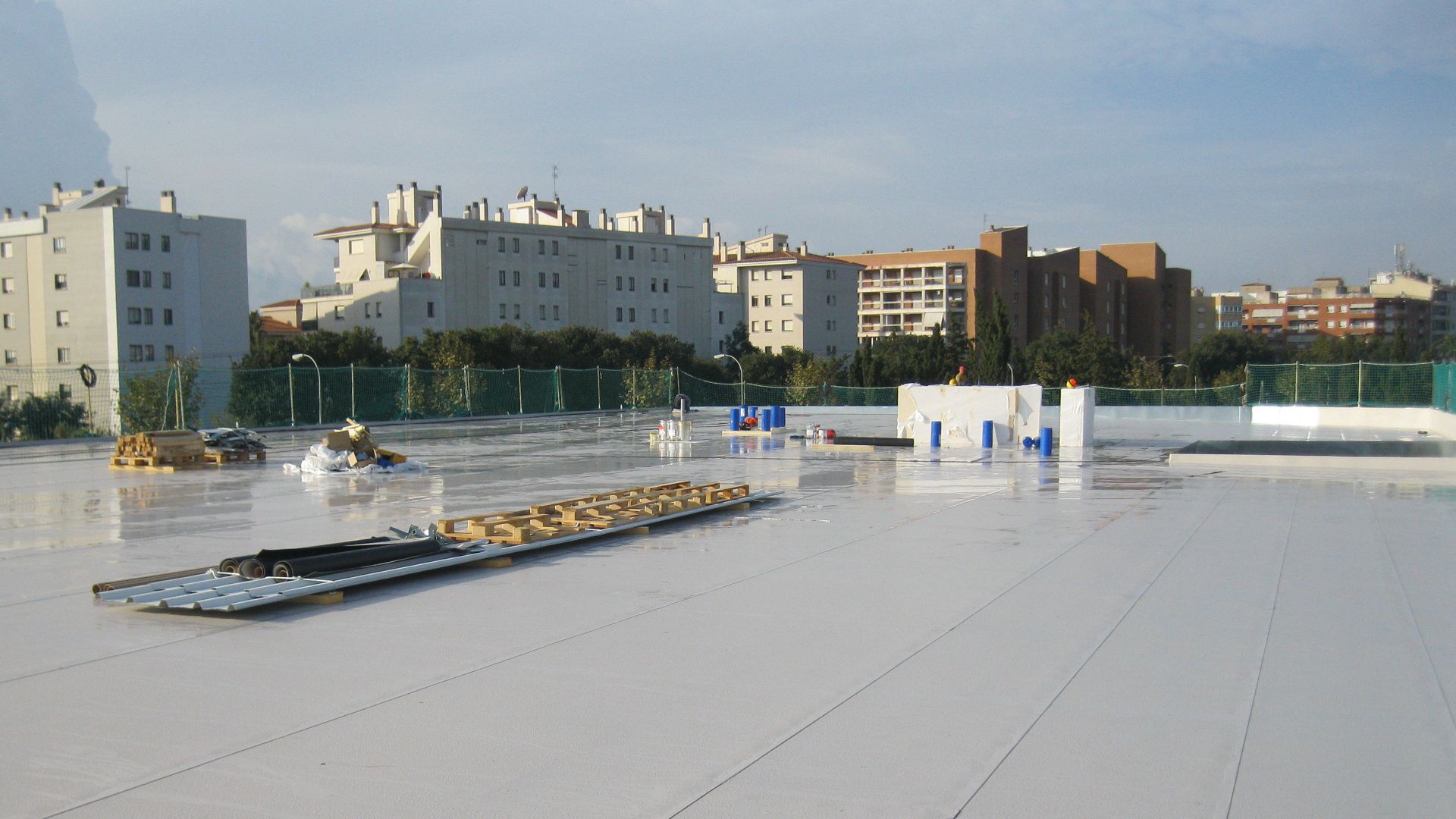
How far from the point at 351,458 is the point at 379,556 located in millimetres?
11258

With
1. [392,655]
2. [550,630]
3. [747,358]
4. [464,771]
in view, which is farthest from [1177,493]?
[747,358]

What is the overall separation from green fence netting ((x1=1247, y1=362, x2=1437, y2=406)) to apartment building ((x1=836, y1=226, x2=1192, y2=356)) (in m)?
69.7

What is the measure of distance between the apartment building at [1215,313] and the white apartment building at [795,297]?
239 ft

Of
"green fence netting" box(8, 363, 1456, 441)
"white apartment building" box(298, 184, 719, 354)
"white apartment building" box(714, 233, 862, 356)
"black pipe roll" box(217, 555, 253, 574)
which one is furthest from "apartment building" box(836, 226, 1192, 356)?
"black pipe roll" box(217, 555, 253, 574)

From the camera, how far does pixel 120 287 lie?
3024 inches

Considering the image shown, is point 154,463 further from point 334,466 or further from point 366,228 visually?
point 366,228

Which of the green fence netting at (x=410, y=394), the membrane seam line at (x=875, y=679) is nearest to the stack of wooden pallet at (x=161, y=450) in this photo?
the green fence netting at (x=410, y=394)

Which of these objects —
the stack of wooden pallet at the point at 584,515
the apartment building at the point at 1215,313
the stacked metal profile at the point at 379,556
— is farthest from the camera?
the apartment building at the point at 1215,313

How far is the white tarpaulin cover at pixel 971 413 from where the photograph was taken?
28250 mm

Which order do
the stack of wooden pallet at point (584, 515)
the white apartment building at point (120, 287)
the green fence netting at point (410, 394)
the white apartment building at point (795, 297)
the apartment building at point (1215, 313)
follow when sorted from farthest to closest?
the apartment building at point (1215, 313) < the white apartment building at point (795, 297) < the white apartment building at point (120, 287) < the green fence netting at point (410, 394) < the stack of wooden pallet at point (584, 515)

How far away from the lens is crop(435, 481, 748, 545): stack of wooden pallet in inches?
462

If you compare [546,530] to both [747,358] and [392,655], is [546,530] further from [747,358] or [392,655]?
[747,358]

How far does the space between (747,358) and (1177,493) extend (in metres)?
74.6

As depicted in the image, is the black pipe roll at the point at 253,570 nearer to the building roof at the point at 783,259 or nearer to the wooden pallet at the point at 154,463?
the wooden pallet at the point at 154,463
